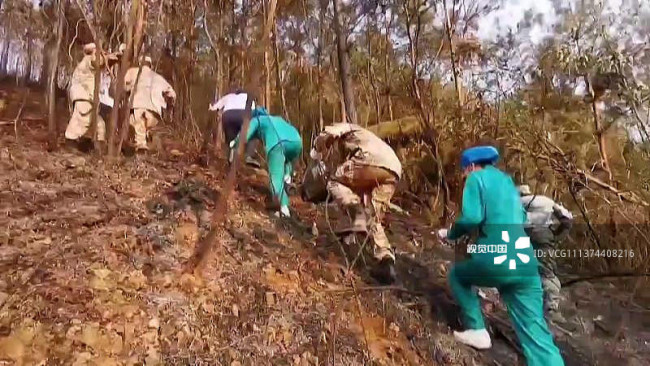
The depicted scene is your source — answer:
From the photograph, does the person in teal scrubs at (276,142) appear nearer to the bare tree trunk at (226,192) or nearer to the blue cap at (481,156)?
the bare tree trunk at (226,192)

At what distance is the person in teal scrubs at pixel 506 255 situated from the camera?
3.90 metres

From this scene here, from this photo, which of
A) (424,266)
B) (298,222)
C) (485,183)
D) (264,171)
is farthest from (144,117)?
(485,183)

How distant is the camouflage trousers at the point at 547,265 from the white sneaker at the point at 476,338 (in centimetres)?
76

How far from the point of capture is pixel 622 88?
707 centimetres

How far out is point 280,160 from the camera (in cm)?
552

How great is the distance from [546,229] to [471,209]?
1044 millimetres

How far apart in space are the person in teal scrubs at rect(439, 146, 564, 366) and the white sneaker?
374mm

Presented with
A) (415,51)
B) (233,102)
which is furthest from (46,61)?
(415,51)

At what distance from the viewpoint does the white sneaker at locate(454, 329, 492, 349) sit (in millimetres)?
4293

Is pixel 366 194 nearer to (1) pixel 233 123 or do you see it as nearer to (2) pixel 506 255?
(2) pixel 506 255

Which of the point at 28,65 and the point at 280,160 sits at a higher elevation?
the point at 28,65

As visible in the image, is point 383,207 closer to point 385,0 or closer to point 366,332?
point 366,332

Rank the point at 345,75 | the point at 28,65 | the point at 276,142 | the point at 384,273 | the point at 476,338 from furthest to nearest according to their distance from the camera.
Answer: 1. the point at 28,65
2. the point at 345,75
3. the point at 276,142
4. the point at 384,273
5. the point at 476,338

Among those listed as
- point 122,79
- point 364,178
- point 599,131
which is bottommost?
point 364,178
